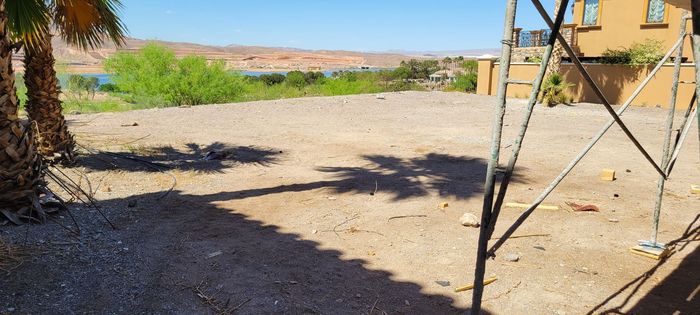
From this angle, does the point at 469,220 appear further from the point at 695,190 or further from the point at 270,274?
the point at 695,190

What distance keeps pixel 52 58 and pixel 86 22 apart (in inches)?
43.7

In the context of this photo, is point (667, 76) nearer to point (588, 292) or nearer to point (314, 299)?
point (588, 292)

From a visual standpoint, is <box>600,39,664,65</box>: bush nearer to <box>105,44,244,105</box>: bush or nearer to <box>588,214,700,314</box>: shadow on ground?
<box>105,44,244,105</box>: bush

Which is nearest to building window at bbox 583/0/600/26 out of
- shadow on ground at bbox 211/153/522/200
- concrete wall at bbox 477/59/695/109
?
concrete wall at bbox 477/59/695/109

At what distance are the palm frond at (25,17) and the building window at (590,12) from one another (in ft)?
73.0

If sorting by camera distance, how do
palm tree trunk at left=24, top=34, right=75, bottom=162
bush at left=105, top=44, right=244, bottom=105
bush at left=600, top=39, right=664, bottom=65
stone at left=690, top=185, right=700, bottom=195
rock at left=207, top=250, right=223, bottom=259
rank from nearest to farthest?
rock at left=207, top=250, right=223, bottom=259
stone at left=690, top=185, right=700, bottom=195
palm tree trunk at left=24, top=34, right=75, bottom=162
bush at left=600, top=39, right=664, bottom=65
bush at left=105, top=44, right=244, bottom=105

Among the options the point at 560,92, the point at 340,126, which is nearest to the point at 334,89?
the point at 560,92

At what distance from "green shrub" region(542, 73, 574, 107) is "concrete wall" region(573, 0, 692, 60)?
4.75 meters

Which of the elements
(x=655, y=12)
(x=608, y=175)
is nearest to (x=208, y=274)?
(x=608, y=175)

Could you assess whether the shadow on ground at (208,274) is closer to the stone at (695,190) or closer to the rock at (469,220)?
the rock at (469,220)

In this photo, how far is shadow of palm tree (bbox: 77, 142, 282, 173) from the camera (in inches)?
320

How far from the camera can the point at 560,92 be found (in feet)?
62.3

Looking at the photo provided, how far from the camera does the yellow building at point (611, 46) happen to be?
18562mm

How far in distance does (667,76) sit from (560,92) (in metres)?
3.65
